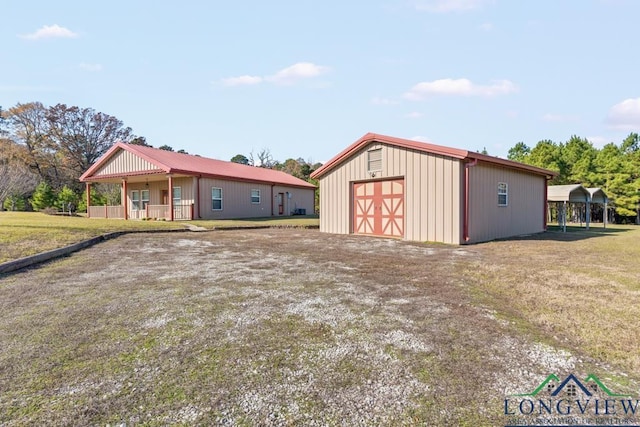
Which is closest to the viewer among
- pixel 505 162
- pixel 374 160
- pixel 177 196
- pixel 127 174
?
pixel 505 162

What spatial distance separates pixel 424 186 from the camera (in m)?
A: 11.9

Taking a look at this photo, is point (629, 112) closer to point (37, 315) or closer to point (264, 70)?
point (264, 70)

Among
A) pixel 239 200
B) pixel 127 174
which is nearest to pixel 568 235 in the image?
pixel 239 200

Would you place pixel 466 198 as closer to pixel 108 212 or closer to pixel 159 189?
pixel 159 189

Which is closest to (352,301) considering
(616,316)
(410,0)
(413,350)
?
(413,350)

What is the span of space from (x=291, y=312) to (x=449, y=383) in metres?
2.02

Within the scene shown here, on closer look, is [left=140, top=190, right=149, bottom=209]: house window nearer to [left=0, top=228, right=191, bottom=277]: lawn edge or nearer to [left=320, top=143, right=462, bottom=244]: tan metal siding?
[left=0, top=228, right=191, bottom=277]: lawn edge

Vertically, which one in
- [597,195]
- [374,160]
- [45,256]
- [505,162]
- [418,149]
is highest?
[418,149]

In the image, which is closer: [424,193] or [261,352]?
[261,352]

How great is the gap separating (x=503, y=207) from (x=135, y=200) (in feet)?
74.8

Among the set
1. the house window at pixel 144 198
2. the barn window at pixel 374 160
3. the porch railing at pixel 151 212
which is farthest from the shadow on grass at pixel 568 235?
the house window at pixel 144 198

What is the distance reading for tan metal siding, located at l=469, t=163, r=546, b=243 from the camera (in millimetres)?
11852

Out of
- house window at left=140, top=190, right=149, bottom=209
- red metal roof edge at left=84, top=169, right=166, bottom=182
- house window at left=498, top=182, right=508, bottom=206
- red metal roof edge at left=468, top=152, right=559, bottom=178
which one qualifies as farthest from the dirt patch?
house window at left=140, top=190, right=149, bottom=209

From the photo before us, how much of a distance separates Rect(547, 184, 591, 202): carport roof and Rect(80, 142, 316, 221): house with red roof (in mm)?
18058
